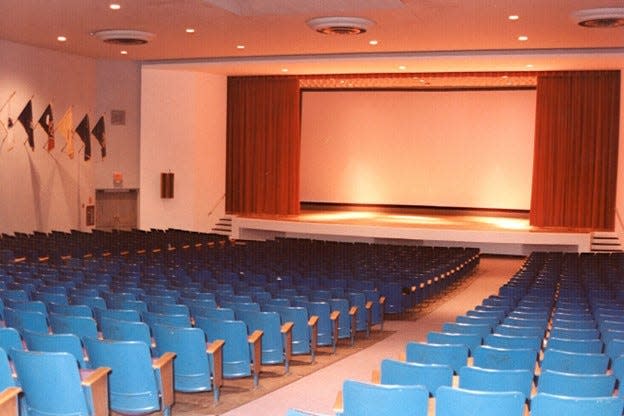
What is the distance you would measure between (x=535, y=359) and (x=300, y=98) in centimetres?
2131

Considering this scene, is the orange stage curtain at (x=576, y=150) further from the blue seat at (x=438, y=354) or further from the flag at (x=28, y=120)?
the blue seat at (x=438, y=354)

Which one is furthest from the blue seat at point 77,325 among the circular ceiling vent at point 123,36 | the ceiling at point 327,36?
the circular ceiling vent at point 123,36

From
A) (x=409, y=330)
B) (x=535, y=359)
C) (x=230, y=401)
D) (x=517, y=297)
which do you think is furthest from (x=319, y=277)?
(x=535, y=359)

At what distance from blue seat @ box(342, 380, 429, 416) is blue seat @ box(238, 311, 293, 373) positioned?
11.2 feet

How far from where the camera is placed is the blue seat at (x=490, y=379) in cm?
533

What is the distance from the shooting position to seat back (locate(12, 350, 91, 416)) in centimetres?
530

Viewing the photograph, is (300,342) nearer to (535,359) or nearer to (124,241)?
(535,359)

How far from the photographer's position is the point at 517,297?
1107cm

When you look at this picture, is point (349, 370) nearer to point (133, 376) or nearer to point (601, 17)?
point (133, 376)

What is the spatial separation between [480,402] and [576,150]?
67.3 ft

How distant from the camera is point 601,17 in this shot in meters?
15.1

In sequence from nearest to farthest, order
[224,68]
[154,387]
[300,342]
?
[154,387], [300,342], [224,68]

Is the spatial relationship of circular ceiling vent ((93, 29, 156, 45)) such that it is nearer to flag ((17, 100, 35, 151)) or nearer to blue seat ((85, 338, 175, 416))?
flag ((17, 100, 35, 151))

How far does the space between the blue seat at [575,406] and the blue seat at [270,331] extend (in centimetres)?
388
